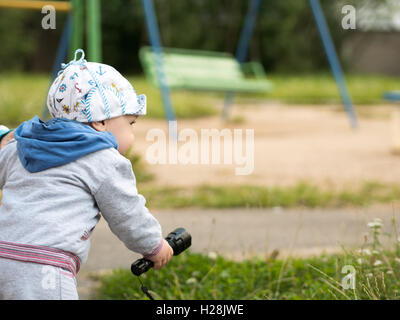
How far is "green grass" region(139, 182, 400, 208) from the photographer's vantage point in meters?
4.03

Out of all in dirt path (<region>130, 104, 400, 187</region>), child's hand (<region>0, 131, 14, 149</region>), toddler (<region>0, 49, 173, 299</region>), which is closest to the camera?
toddler (<region>0, 49, 173, 299</region>)

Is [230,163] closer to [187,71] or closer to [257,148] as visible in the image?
[257,148]

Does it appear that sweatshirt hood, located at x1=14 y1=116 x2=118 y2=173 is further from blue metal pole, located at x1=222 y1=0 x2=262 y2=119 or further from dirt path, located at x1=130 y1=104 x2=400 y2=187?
blue metal pole, located at x1=222 y1=0 x2=262 y2=119

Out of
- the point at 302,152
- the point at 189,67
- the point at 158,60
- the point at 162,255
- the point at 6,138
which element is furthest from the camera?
the point at 189,67

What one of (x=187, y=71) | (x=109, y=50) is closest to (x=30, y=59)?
(x=109, y=50)

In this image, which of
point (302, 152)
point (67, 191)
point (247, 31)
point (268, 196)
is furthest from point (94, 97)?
point (247, 31)

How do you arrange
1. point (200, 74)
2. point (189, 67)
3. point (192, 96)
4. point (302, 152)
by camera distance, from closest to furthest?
1. point (302, 152)
2. point (200, 74)
3. point (189, 67)
4. point (192, 96)

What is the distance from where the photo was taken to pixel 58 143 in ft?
4.96

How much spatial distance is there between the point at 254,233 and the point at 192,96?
29.2ft

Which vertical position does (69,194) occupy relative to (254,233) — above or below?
below


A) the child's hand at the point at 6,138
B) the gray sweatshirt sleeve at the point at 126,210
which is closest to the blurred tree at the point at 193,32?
the child's hand at the point at 6,138

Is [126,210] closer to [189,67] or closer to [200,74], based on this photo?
[200,74]

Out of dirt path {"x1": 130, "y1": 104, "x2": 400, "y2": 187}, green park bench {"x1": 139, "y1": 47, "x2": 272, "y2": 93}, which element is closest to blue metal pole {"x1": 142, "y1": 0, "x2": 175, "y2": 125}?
green park bench {"x1": 139, "y1": 47, "x2": 272, "y2": 93}
